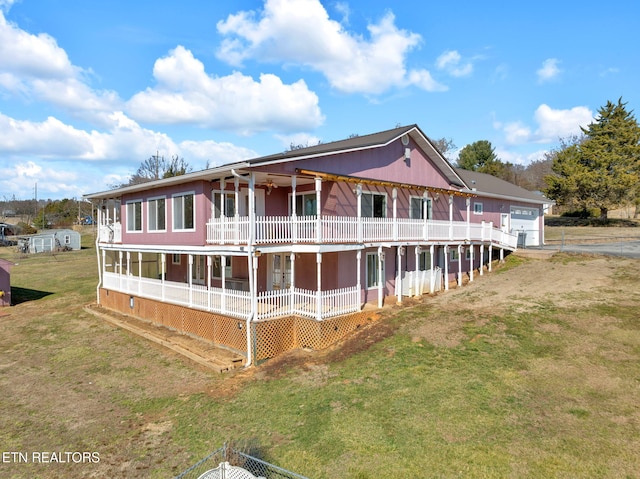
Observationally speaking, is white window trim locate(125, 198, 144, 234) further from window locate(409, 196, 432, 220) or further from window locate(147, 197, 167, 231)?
window locate(409, 196, 432, 220)

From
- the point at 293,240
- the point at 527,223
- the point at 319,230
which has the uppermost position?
the point at 527,223

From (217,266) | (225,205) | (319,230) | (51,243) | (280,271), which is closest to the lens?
(319,230)

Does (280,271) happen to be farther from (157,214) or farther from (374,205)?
(157,214)

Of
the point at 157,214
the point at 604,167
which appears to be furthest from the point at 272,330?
the point at 604,167

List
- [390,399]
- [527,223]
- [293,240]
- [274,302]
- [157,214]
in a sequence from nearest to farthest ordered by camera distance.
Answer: [390,399], [293,240], [274,302], [157,214], [527,223]

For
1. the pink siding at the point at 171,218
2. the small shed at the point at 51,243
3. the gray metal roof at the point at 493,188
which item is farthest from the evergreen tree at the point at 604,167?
the small shed at the point at 51,243

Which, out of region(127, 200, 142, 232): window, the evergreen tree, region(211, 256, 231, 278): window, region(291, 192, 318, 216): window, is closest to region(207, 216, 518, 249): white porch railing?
region(291, 192, 318, 216): window

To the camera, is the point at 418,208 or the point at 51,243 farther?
the point at 51,243

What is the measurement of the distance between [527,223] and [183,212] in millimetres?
24907

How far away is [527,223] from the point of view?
31141 millimetres

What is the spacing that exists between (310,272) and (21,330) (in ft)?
47.0

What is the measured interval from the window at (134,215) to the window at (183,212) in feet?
13.9

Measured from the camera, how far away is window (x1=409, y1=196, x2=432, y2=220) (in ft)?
71.6

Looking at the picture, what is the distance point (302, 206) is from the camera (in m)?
19.1
